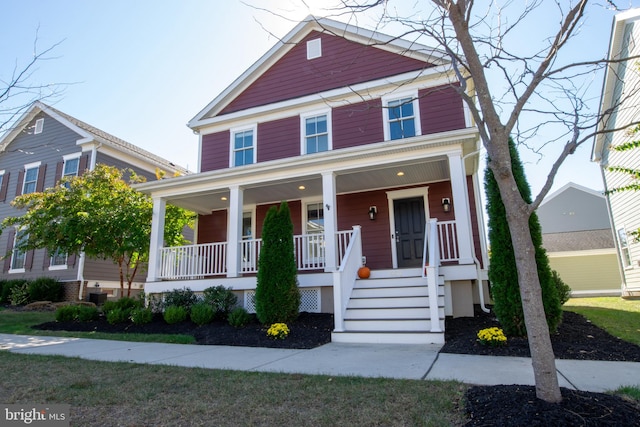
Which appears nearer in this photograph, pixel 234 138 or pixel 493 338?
pixel 493 338

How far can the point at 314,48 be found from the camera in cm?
1159

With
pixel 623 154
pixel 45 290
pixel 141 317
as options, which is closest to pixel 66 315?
pixel 141 317

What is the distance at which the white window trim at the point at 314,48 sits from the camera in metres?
11.5

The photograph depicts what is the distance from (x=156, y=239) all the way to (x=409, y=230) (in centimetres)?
660

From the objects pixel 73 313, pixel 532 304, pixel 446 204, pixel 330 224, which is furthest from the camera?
pixel 446 204

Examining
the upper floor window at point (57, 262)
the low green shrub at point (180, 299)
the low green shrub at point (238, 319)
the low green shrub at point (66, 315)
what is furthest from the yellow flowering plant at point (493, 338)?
the upper floor window at point (57, 262)

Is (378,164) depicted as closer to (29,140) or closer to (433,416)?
(433,416)

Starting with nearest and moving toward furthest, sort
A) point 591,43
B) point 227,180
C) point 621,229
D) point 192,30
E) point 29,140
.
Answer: point 591,43 → point 192,30 → point 227,180 → point 621,229 → point 29,140

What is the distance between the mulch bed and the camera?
2.39 metres

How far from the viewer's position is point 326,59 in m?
11.4

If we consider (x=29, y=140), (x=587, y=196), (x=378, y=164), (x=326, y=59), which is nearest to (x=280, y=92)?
(x=326, y=59)

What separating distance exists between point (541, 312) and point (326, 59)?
10.2 meters

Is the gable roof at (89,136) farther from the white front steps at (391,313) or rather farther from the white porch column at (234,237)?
the white front steps at (391,313)

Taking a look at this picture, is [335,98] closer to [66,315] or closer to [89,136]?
[66,315]
